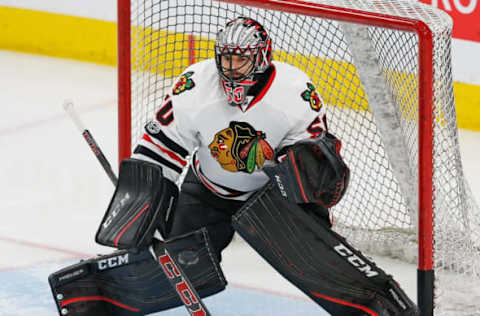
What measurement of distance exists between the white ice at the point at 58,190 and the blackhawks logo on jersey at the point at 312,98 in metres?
0.78

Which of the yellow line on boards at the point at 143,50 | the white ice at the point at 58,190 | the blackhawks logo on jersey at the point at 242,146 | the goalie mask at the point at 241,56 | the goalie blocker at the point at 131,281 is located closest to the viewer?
the goalie mask at the point at 241,56

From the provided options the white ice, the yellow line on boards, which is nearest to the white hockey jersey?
the yellow line on boards

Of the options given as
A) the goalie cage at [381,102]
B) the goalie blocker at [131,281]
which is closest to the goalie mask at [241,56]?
the goalie cage at [381,102]

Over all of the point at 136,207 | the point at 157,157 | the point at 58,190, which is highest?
the point at 157,157

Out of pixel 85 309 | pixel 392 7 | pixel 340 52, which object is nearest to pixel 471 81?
pixel 340 52

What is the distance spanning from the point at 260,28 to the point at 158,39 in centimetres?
80

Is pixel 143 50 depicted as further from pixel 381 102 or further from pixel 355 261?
pixel 355 261

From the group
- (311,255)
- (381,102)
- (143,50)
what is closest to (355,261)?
(311,255)

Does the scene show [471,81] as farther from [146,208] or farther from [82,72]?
[146,208]

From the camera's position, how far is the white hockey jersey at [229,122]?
3406 millimetres

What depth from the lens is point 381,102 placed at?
3.97 metres

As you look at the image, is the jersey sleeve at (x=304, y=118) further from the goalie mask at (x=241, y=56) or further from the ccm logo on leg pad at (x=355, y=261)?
the ccm logo on leg pad at (x=355, y=261)

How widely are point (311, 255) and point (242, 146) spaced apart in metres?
0.36

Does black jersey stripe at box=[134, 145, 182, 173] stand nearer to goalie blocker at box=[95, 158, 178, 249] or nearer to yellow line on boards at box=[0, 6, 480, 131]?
goalie blocker at box=[95, 158, 178, 249]
